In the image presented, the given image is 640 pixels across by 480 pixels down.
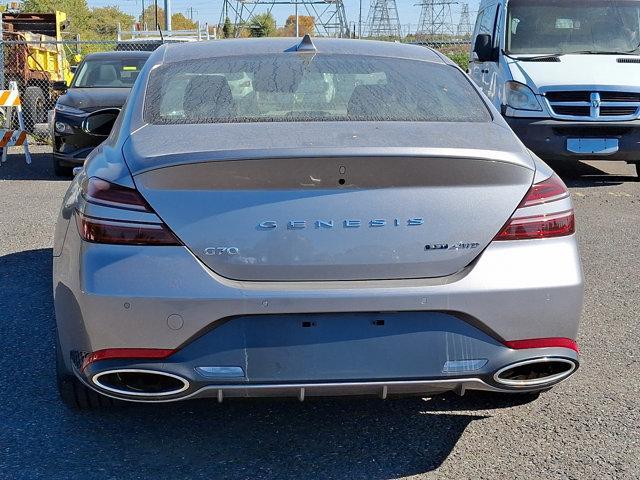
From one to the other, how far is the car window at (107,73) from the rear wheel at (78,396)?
32.5 ft

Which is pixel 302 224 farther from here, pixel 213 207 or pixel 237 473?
pixel 237 473

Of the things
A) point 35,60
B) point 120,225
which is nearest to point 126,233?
point 120,225

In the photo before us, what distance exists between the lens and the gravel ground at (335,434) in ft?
11.5

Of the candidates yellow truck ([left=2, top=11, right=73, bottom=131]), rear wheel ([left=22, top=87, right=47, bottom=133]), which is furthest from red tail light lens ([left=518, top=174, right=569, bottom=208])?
rear wheel ([left=22, top=87, right=47, bottom=133])

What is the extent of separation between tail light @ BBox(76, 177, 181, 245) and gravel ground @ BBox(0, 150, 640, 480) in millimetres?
914

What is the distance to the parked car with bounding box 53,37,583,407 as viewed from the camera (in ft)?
10.2

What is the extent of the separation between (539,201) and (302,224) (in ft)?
2.82

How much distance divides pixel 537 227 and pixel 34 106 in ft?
61.2

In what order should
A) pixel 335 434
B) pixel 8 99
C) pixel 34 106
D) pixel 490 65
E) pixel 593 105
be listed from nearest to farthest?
pixel 335 434
pixel 593 105
pixel 490 65
pixel 8 99
pixel 34 106

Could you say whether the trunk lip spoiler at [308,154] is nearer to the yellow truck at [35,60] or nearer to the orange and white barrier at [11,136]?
the orange and white barrier at [11,136]

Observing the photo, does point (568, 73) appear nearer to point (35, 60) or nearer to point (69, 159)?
point (69, 159)

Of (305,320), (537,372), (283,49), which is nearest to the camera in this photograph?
(305,320)

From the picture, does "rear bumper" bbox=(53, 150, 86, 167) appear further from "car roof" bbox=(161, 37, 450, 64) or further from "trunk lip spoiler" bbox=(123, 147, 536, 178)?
"trunk lip spoiler" bbox=(123, 147, 536, 178)

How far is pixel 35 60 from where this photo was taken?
900 inches
